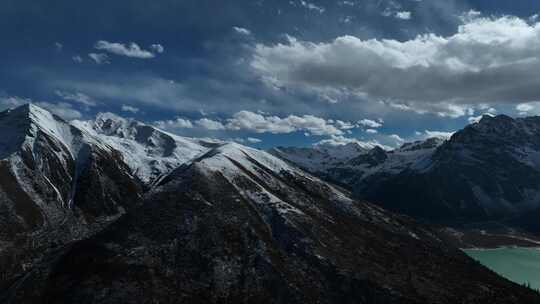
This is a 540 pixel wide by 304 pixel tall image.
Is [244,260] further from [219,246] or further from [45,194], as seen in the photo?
[45,194]

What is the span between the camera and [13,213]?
135625 mm

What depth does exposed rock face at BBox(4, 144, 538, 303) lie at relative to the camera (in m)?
83.6

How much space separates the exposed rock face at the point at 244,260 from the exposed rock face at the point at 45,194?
3004cm

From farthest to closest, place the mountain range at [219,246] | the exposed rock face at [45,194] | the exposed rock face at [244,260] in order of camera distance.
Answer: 1. the exposed rock face at [45,194]
2. the mountain range at [219,246]
3. the exposed rock face at [244,260]

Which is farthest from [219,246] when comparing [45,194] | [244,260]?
[45,194]

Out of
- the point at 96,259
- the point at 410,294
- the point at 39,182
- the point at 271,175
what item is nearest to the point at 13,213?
the point at 39,182

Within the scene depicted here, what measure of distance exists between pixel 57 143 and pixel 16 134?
50.6 ft

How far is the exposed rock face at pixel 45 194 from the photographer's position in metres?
126

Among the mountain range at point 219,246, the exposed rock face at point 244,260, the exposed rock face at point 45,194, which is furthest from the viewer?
the exposed rock face at point 45,194

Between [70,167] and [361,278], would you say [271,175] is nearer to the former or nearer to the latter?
[361,278]

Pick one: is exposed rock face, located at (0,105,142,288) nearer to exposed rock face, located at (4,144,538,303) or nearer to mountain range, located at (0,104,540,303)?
mountain range, located at (0,104,540,303)

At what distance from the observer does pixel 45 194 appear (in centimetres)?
15662

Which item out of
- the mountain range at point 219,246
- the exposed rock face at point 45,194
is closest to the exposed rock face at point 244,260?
the mountain range at point 219,246

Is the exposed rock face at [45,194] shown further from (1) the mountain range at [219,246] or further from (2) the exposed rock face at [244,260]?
(2) the exposed rock face at [244,260]
